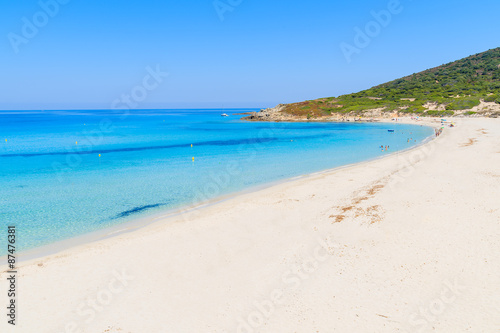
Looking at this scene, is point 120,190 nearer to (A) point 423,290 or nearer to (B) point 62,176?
(B) point 62,176

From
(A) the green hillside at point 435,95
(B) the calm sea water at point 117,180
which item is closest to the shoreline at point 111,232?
(B) the calm sea water at point 117,180

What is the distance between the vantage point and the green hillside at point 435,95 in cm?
10319

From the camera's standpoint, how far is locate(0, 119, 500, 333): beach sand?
30.7 feet

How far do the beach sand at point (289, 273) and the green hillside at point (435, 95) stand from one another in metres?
99.3

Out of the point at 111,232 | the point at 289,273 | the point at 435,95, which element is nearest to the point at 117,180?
the point at 111,232

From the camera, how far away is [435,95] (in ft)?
391

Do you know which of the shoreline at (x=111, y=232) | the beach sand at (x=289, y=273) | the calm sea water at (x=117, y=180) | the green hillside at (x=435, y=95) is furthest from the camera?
the green hillside at (x=435, y=95)

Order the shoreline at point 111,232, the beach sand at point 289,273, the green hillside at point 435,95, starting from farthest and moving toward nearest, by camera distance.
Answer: the green hillside at point 435,95 < the shoreline at point 111,232 < the beach sand at point 289,273

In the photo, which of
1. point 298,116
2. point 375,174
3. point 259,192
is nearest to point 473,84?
point 298,116

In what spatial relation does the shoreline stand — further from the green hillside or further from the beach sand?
the green hillside

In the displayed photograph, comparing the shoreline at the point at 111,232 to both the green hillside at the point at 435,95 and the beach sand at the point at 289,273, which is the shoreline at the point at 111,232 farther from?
the green hillside at the point at 435,95

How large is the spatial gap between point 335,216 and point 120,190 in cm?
1878

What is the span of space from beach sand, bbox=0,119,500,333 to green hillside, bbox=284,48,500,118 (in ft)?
326

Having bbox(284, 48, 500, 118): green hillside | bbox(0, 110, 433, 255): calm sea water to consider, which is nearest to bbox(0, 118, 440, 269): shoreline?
bbox(0, 110, 433, 255): calm sea water
